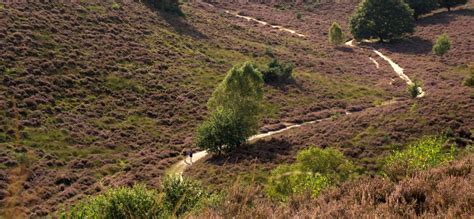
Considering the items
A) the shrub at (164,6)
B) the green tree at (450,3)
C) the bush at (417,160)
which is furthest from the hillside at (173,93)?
the green tree at (450,3)

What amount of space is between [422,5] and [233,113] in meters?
84.6

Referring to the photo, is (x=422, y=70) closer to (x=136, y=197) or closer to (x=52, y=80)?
(x=52, y=80)

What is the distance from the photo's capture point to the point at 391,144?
35844mm

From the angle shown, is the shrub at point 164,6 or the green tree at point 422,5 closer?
the shrub at point 164,6

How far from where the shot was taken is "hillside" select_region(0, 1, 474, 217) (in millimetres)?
39750

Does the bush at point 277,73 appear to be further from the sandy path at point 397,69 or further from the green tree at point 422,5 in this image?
the green tree at point 422,5

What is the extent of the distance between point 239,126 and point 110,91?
24910 mm

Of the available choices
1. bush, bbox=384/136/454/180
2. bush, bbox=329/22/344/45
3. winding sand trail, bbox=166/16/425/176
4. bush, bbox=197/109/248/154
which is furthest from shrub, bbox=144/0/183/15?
bush, bbox=384/136/454/180

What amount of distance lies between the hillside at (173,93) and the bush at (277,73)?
5.81 ft

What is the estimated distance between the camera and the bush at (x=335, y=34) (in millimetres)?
97875

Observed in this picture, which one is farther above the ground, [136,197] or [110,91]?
[136,197]

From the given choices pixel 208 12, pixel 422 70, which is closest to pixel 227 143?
pixel 422 70

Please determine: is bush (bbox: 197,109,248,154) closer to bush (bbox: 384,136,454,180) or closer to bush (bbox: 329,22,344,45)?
bush (bbox: 384,136,454,180)

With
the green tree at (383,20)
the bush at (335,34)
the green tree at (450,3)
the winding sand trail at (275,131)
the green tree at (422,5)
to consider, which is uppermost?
the green tree at (450,3)
